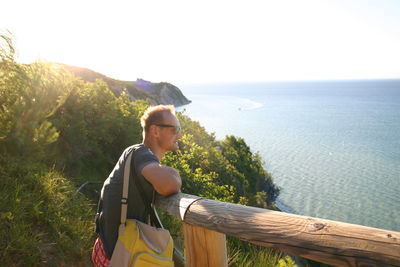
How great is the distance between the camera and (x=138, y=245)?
6.77ft

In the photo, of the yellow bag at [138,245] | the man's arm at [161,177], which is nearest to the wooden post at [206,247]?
the yellow bag at [138,245]

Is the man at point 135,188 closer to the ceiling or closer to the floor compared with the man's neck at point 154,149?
closer to the floor

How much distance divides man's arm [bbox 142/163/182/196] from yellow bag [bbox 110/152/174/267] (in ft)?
0.53

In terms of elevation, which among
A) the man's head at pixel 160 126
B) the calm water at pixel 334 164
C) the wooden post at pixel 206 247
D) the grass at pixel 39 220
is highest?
the man's head at pixel 160 126

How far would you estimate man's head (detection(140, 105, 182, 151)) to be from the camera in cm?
252

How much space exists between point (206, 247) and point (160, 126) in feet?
3.14

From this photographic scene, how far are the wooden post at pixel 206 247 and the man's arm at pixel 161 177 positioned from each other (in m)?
0.29

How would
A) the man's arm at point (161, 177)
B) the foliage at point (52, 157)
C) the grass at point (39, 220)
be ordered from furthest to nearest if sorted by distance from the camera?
the foliage at point (52, 157) < the grass at point (39, 220) < the man's arm at point (161, 177)

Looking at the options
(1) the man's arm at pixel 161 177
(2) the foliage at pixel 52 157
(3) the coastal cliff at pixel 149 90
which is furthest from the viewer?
(3) the coastal cliff at pixel 149 90

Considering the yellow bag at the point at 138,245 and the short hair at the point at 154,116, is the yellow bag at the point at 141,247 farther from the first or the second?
the short hair at the point at 154,116

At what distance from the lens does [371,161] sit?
153 feet

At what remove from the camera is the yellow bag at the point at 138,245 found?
6.66 feet

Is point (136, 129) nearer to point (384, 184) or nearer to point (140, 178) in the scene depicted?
point (140, 178)

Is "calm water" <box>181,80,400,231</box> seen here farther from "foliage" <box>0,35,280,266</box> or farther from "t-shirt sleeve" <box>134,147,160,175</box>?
"t-shirt sleeve" <box>134,147,160,175</box>
